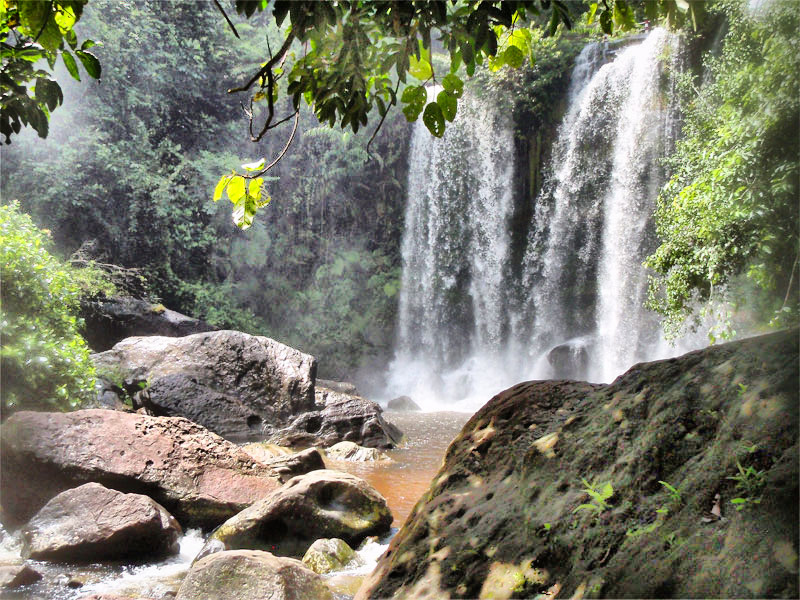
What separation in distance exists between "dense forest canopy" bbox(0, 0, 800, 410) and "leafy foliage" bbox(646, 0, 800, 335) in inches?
0.8

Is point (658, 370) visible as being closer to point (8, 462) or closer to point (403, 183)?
point (8, 462)

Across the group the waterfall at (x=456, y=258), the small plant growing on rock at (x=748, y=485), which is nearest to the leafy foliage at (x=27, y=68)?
the small plant growing on rock at (x=748, y=485)

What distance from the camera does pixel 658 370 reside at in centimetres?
186

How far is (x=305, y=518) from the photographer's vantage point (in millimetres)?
4266

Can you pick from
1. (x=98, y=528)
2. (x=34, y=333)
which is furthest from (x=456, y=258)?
(x=98, y=528)

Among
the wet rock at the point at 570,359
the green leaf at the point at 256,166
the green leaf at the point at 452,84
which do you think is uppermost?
the wet rock at the point at 570,359

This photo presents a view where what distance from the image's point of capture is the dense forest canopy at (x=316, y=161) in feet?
5.50

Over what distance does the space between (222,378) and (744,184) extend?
6365mm

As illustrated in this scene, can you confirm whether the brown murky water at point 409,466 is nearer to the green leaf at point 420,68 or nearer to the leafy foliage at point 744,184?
the green leaf at point 420,68

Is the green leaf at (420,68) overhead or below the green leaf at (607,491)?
overhead

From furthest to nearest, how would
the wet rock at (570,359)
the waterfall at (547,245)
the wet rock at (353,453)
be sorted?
the wet rock at (570,359) < the waterfall at (547,245) < the wet rock at (353,453)

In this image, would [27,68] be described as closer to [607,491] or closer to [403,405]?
[607,491]

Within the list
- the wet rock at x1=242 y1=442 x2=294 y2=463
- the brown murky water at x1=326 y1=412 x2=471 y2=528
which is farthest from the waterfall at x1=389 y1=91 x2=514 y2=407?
the wet rock at x1=242 y1=442 x2=294 y2=463

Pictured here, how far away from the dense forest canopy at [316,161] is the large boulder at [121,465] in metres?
2.25
